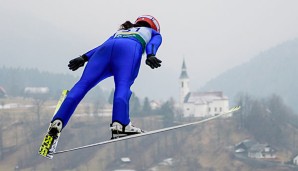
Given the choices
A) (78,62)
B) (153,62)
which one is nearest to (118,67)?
(153,62)

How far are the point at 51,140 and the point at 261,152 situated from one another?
4150 inches

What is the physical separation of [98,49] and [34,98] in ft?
431

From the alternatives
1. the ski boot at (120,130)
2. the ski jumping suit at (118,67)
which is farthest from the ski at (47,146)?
the ski boot at (120,130)

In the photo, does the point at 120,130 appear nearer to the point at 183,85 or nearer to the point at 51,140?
the point at 51,140

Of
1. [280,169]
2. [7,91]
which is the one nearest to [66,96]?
[280,169]

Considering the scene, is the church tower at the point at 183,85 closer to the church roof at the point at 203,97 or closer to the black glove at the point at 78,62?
the church roof at the point at 203,97

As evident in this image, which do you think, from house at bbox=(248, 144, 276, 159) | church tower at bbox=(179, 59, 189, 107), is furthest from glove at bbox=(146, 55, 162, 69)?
church tower at bbox=(179, 59, 189, 107)

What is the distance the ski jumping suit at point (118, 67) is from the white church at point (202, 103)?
110 m

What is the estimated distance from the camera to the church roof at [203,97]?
119 metres

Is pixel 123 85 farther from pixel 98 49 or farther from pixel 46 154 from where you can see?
pixel 46 154

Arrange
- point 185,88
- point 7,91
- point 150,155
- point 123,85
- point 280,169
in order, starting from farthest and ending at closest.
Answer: point 7,91, point 185,88, point 150,155, point 280,169, point 123,85

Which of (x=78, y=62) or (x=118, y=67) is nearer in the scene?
(x=118, y=67)

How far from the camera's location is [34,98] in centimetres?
13438

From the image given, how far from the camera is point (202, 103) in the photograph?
11706 centimetres
